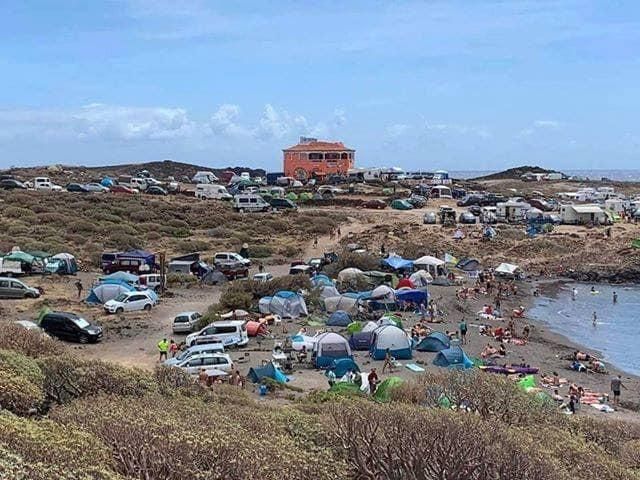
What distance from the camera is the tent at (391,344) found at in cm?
2242

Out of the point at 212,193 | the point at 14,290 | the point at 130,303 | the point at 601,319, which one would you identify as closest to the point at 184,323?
the point at 130,303

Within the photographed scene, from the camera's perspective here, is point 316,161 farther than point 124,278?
Yes

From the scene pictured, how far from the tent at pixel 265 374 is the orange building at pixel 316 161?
64643 mm

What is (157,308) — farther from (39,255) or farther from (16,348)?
(16,348)

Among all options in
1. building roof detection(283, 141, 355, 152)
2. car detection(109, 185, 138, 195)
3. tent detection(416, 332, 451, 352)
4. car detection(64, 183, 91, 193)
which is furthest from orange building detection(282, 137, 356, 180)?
tent detection(416, 332, 451, 352)

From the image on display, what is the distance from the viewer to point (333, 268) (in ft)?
116

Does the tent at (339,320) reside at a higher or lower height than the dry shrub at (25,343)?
lower

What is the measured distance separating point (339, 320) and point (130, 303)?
7.64m

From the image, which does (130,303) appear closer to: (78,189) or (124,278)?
(124,278)

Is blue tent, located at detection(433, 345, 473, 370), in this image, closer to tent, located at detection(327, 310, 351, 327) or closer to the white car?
tent, located at detection(327, 310, 351, 327)

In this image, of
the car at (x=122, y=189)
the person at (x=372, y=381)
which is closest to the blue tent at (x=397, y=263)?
the person at (x=372, y=381)

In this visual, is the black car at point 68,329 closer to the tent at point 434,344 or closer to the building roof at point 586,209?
the tent at point 434,344

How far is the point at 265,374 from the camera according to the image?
19.0 m

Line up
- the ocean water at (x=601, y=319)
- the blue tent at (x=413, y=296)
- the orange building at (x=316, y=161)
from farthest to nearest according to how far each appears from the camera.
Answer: the orange building at (x=316, y=161) < the blue tent at (x=413, y=296) < the ocean water at (x=601, y=319)
